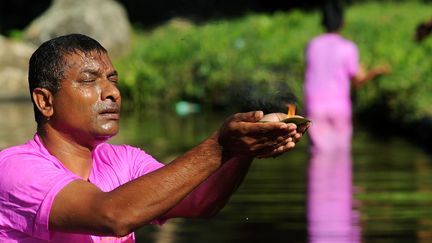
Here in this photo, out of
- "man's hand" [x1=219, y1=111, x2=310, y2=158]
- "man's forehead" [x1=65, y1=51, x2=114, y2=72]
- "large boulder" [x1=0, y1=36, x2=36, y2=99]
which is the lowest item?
"man's hand" [x1=219, y1=111, x2=310, y2=158]

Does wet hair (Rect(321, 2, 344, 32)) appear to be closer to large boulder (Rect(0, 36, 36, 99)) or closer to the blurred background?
the blurred background

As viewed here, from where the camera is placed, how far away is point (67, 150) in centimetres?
467

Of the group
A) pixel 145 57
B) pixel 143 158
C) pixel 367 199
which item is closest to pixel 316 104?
pixel 367 199

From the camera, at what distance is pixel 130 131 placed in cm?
2045

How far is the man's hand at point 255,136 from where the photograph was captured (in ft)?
13.4

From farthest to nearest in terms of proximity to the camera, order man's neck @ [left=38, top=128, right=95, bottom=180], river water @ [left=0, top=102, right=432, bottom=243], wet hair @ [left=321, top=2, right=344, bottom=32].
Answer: wet hair @ [left=321, top=2, right=344, bottom=32]
river water @ [left=0, top=102, right=432, bottom=243]
man's neck @ [left=38, top=128, right=95, bottom=180]

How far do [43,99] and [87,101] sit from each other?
6.6 inches

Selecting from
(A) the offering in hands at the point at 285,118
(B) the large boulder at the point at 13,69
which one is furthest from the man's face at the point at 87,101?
(B) the large boulder at the point at 13,69

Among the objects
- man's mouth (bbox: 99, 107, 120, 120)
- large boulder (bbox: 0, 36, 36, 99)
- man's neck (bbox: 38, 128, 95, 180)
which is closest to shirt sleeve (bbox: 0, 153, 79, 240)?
man's neck (bbox: 38, 128, 95, 180)

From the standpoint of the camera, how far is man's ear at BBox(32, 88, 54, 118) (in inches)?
181

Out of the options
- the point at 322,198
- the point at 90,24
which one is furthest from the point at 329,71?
the point at 90,24

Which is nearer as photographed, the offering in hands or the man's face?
the offering in hands

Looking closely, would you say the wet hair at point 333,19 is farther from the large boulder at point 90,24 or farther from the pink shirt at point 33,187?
the large boulder at point 90,24

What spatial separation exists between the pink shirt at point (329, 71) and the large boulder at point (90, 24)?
2061 cm
